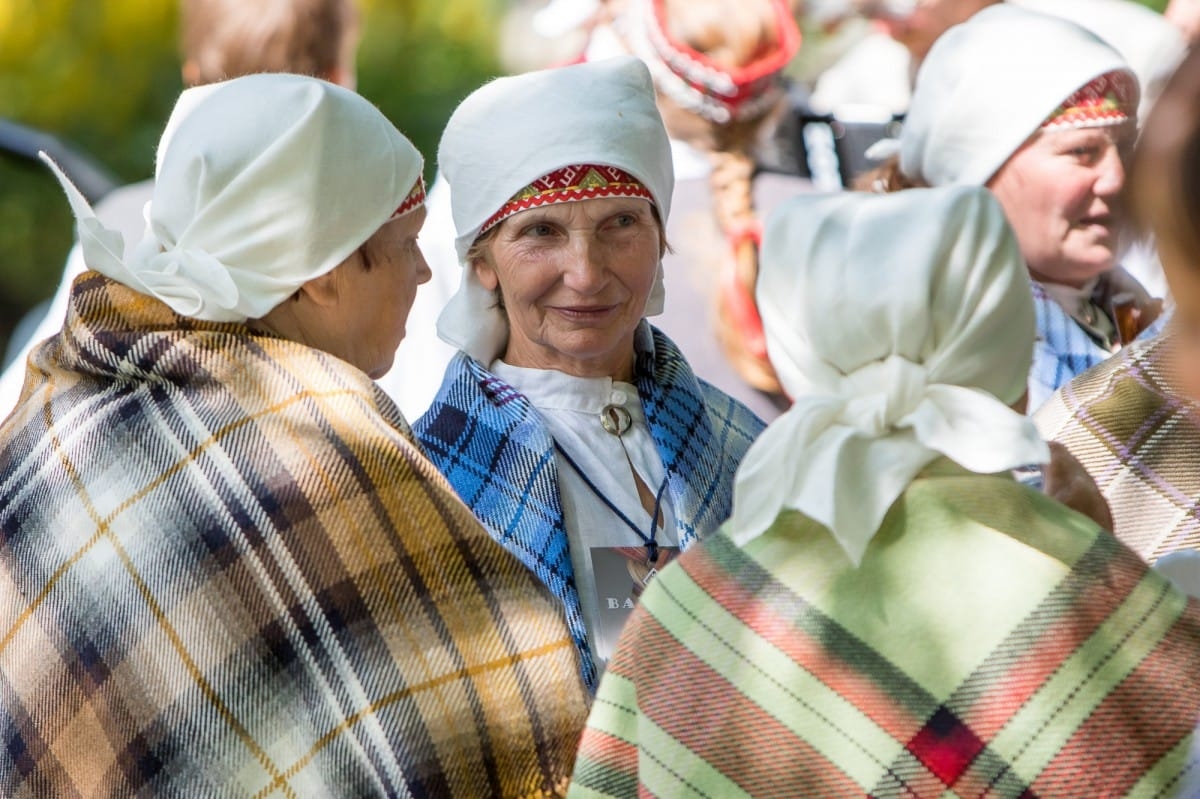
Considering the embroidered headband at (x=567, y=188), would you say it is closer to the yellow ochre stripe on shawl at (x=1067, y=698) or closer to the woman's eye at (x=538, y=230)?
the woman's eye at (x=538, y=230)

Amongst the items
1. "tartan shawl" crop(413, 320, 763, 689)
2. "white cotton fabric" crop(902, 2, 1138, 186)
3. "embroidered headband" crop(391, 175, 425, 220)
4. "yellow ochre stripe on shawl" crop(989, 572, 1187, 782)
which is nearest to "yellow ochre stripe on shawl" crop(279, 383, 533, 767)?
"tartan shawl" crop(413, 320, 763, 689)

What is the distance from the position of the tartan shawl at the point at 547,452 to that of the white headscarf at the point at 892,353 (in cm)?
101

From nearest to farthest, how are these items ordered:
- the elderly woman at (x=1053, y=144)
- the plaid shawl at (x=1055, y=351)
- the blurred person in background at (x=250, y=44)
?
1. the plaid shawl at (x=1055, y=351)
2. the elderly woman at (x=1053, y=144)
3. the blurred person in background at (x=250, y=44)

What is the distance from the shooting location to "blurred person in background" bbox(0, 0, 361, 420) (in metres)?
4.55

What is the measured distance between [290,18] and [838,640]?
3.21 meters

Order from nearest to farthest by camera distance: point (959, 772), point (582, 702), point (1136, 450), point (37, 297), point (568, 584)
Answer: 1. point (959, 772)
2. point (582, 702)
3. point (1136, 450)
4. point (568, 584)
5. point (37, 297)

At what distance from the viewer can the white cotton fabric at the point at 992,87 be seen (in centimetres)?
371

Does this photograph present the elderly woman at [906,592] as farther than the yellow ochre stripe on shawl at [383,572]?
No

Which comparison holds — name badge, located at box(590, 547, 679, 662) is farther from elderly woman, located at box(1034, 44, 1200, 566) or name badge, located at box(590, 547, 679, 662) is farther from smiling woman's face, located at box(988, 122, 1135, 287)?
smiling woman's face, located at box(988, 122, 1135, 287)

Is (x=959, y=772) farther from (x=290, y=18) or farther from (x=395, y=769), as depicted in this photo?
(x=290, y=18)

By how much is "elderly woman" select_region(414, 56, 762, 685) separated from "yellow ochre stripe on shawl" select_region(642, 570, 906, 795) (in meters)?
1.01

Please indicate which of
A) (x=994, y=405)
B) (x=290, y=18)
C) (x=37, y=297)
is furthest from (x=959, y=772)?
(x=37, y=297)

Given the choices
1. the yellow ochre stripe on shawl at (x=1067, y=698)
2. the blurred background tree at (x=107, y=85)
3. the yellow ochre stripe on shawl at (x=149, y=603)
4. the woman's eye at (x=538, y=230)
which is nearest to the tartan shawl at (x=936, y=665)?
the yellow ochre stripe on shawl at (x=1067, y=698)

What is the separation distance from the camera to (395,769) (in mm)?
2461
